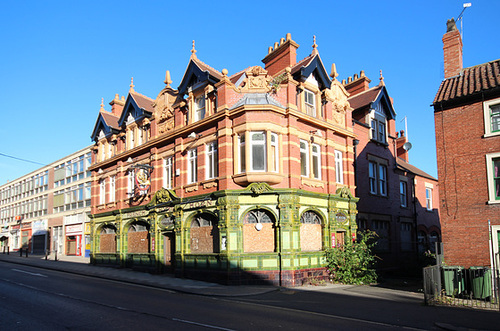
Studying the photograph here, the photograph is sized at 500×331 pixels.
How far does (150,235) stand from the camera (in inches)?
944

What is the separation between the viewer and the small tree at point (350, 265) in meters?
19.6

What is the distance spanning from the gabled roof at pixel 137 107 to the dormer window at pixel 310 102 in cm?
1085

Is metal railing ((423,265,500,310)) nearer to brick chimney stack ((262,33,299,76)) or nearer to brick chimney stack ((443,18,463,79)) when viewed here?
brick chimney stack ((443,18,463,79))

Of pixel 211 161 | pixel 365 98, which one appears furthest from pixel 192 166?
pixel 365 98

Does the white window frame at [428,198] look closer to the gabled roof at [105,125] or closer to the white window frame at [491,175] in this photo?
the white window frame at [491,175]

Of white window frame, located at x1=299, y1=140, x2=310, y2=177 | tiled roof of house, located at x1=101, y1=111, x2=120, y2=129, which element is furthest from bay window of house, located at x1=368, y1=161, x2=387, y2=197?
tiled roof of house, located at x1=101, y1=111, x2=120, y2=129

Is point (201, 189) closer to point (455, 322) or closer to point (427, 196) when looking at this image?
point (455, 322)

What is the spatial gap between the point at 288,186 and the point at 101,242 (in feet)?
58.3

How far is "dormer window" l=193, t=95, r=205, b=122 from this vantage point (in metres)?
21.5

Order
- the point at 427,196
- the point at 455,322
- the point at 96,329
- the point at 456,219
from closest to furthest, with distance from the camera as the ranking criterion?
the point at 96,329, the point at 455,322, the point at 456,219, the point at 427,196

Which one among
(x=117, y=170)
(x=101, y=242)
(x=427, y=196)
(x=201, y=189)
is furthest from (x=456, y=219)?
(x=101, y=242)

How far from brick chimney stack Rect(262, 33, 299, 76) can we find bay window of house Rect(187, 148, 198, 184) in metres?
6.91

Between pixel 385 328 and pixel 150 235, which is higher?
pixel 150 235

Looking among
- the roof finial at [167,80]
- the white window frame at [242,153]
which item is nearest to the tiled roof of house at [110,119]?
the roof finial at [167,80]
